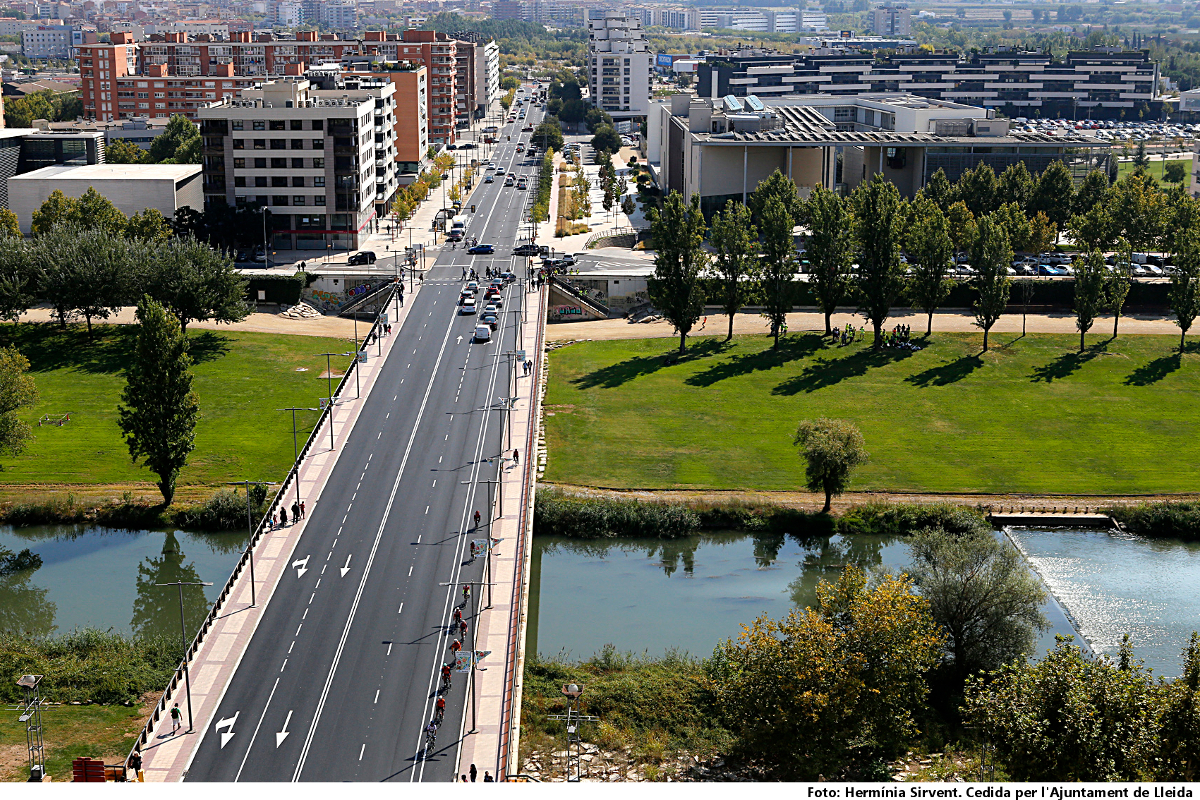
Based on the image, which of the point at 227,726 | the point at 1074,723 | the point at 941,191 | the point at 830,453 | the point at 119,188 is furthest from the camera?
the point at 941,191

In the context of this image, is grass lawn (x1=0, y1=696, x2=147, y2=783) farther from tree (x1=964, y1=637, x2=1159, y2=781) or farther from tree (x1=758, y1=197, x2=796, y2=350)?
tree (x1=758, y1=197, x2=796, y2=350)

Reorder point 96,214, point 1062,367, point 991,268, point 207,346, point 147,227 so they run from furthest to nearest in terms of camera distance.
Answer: point 96,214, point 147,227, point 991,268, point 207,346, point 1062,367

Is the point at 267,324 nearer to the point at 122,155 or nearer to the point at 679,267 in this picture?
the point at 679,267

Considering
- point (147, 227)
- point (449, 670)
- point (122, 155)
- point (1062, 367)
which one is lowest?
point (449, 670)

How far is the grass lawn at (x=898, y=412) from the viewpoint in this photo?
7969 cm

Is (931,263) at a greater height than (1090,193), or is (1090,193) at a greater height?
(1090,193)

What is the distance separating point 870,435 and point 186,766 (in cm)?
5421

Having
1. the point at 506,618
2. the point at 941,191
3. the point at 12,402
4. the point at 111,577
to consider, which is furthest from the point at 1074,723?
the point at 941,191

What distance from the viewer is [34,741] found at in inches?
1864

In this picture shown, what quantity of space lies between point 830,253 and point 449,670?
63624 millimetres

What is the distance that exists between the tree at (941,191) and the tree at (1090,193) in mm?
12444

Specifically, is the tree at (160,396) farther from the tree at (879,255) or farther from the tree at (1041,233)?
the tree at (1041,233)

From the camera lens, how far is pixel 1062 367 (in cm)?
9950

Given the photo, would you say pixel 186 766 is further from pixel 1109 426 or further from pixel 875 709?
pixel 1109 426
